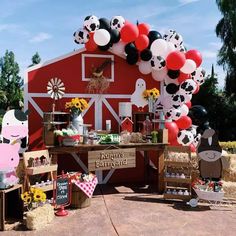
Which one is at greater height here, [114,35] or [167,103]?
[114,35]

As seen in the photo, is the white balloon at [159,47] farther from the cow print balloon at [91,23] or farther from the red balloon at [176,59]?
the cow print balloon at [91,23]

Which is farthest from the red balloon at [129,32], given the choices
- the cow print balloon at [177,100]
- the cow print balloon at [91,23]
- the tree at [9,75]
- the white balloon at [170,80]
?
the tree at [9,75]

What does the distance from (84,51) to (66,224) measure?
4.40 meters

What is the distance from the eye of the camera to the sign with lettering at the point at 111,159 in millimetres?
6739

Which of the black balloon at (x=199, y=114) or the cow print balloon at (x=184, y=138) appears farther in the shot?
the black balloon at (x=199, y=114)

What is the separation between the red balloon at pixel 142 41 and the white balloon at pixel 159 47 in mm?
173

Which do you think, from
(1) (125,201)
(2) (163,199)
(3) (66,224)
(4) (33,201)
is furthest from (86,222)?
Answer: (2) (163,199)

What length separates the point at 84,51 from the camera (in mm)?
8156

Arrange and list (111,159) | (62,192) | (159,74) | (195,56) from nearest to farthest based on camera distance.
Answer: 1. (62,192)
2. (111,159)
3. (159,74)
4. (195,56)

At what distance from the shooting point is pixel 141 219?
566 cm

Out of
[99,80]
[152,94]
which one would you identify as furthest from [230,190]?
[99,80]

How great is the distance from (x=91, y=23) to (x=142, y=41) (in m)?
1.28

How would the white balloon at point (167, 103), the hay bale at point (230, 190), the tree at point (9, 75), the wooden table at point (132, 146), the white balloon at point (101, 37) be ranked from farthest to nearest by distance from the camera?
1. the tree at point (9, 75)
2. the white balloon at point (167, 103)
3. the white balloon at point (101, 37)
4. the hay bale at point (230, 190)
5. the wooden table at point (132, 146)

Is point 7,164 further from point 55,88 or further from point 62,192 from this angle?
point 55,88
